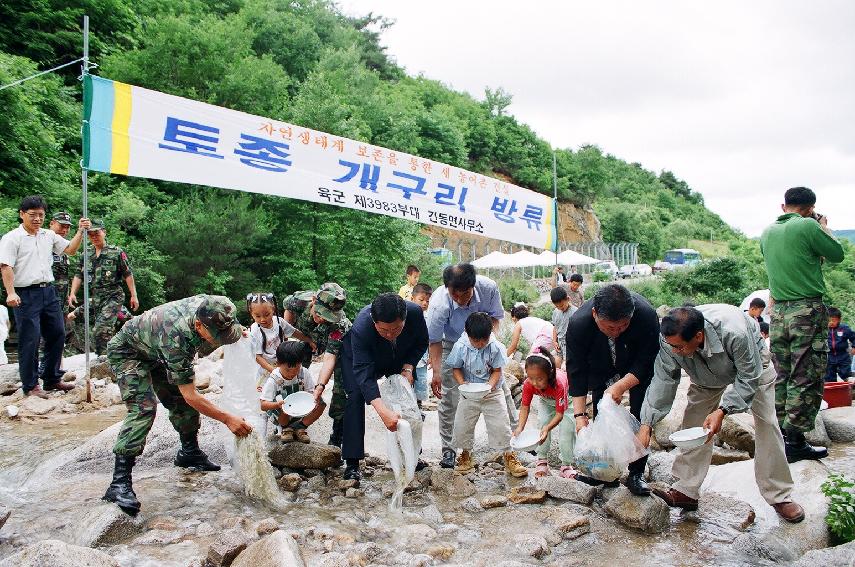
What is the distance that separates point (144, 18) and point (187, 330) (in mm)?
17419

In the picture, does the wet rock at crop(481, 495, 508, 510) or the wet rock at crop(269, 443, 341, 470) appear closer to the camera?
the wet rock at crop(481, 495, 508, 510)

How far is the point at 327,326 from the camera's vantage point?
4.87 meters

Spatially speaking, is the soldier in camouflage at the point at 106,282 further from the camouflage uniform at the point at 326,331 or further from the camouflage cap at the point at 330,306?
the camouflage cap at the point at 330,306

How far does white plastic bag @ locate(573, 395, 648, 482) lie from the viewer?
148 inches

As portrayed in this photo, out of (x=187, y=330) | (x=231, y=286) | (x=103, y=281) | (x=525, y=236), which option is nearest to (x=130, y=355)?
(x=187, y=330)

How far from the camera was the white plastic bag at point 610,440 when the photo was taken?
377 cm

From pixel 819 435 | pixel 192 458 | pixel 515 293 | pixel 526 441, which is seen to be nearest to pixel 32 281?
pixel 192 458

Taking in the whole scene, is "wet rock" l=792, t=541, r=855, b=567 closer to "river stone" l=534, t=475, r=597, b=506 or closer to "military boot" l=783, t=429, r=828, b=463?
"river stone" l=534, t=475, r=597, b=506

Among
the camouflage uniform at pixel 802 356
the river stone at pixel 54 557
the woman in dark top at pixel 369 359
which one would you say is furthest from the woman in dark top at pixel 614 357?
the river stone at pixel 54 557

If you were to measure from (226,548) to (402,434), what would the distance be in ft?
4.35

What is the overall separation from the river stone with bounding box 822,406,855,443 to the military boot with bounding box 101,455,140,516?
6323 mm

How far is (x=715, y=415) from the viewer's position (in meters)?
3.56

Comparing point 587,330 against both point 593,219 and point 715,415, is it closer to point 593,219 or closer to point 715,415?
point 715,415

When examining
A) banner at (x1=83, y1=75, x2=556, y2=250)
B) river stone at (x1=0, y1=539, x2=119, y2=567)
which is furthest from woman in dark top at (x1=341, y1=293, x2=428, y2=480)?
banner at (x1=83, y1=75, x2=556, y2=250)
